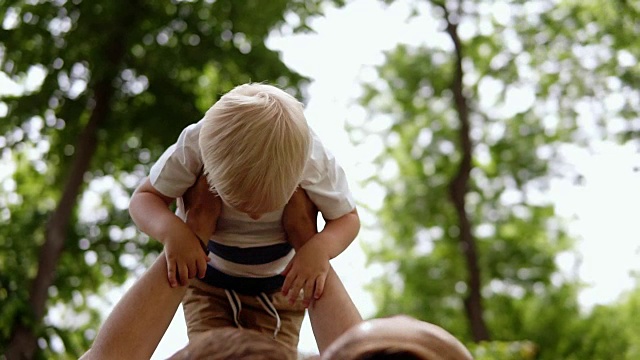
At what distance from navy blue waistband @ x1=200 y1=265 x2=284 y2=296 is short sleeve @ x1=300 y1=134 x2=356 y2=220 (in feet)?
0.68

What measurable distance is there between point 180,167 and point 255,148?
1.39 ft

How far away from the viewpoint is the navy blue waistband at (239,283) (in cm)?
202

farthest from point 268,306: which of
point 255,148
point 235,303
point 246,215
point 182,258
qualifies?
point 255,148

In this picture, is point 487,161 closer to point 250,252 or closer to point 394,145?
point 394,145

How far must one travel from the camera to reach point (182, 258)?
1.76 m

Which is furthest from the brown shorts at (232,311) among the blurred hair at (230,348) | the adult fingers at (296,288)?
the blurred hair at (230,348)

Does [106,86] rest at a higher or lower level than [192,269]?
lower

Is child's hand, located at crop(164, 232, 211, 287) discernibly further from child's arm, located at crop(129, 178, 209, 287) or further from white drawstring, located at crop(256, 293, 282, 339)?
white drawstring, located at crop(256, 293, 282, 339)

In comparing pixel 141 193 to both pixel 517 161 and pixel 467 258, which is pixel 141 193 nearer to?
pixel 467 258

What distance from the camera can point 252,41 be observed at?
10.1 metres

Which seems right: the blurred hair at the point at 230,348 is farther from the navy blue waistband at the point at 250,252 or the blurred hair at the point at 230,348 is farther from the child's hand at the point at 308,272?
the navy blue waistband at the point at 250,252

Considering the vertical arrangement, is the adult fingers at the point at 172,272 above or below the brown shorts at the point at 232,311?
above

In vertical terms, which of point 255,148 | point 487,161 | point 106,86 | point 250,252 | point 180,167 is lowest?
point 487,161

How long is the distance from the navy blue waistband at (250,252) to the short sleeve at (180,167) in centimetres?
16
